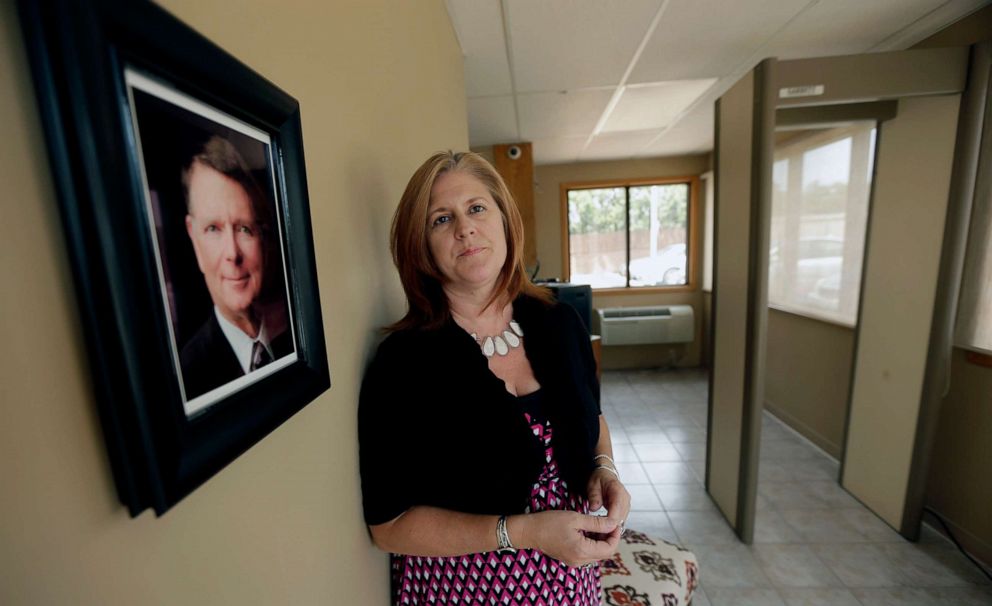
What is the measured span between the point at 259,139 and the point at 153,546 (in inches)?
16.4

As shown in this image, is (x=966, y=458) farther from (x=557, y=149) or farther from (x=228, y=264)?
(x=557, y=149)

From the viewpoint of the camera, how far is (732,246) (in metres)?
2.07

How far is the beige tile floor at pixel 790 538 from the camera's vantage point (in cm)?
184

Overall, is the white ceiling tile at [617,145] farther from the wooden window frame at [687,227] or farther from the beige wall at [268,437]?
the beige wall at [268,437]

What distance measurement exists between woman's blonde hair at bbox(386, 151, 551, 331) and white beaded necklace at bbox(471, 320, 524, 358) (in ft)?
0.28

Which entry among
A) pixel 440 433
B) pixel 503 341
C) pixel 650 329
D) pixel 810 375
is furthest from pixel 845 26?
pixel 650 329

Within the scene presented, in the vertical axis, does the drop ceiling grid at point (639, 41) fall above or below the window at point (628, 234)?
above

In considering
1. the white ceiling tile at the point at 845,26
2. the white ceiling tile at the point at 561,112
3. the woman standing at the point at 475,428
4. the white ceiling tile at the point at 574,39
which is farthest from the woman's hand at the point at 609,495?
the white ceiling tile at the point at 561,112

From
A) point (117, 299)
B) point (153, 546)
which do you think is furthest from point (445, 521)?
point (117, 299)

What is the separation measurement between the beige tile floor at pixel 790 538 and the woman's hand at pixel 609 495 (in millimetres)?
1427

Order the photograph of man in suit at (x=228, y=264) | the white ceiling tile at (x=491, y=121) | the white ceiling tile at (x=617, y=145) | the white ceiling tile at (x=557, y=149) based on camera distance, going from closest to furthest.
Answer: the photograph of man in suit at (x=228, y=264) < the white ceiling tile at (x=491, y=121) < the white ceiling tile at (x=617, y=145) < the white ceiling tile at (x=557, y=149)

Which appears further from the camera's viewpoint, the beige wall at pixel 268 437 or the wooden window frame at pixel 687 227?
the wooden window frame at pixel 687 227

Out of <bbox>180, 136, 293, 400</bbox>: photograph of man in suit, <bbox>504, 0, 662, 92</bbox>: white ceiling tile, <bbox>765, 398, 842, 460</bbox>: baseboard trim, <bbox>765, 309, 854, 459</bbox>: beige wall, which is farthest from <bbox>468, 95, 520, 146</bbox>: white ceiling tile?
<bbox>765, 398, 842, 460</bbox>: baseboard trim

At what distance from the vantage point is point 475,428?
2.68 ft
